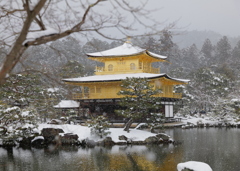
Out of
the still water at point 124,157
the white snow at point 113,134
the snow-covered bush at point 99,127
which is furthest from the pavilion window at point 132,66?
the still water at point 124,157

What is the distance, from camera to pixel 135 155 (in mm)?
11859

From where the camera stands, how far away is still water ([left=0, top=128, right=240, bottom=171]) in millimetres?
9867

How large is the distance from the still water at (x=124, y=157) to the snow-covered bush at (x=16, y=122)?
86cm

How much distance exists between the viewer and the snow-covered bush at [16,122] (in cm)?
1327

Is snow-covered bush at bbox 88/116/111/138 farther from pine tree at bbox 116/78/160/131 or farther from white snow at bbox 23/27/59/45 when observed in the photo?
white snow at bbox 23/27/59/45

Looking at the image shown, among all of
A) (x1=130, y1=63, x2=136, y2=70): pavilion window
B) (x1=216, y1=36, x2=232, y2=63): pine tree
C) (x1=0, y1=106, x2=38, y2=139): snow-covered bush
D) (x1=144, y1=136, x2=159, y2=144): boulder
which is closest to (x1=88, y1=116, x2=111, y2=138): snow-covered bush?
(x1=144, y1=136, x2=159, y2=144): boulder

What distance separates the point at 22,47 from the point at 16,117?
11.4 metres

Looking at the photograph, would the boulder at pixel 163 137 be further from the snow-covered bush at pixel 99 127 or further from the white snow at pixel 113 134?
the snow-covered bush at pixel 99 127

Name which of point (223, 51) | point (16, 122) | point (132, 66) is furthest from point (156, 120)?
point (223, 51)

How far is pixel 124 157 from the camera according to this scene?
11492mm

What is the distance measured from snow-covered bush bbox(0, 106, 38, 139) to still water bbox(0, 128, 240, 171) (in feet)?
2.84

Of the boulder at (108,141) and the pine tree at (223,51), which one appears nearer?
the boulder at (108,141)

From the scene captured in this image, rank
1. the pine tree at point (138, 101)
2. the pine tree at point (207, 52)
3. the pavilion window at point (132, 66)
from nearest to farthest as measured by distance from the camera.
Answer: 1. the pine tree at point (138, 101)
2. the pavilion window at point (132, 66)
3. the pine tree at point (207, 52)

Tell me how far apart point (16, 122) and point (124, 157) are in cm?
612
